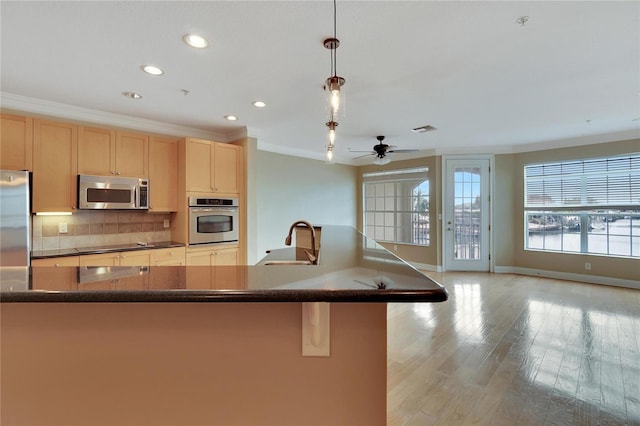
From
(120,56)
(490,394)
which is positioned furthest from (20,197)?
(490,394)

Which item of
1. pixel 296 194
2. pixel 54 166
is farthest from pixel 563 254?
pixel 54 166

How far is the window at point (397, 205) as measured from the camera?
6609 millimetres

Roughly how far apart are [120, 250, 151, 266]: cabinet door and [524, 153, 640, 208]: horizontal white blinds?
21.4 ft

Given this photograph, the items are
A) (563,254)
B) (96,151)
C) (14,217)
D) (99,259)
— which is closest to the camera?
(14,217)

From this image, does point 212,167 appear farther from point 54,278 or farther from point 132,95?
point 54,278

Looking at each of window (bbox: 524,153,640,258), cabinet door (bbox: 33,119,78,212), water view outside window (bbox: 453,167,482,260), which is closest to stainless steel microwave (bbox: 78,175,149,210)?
cabinet door (bbox: 33,119,78,212)

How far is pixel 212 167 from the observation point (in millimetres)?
4059

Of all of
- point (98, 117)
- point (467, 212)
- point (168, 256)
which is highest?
point (98, 117)

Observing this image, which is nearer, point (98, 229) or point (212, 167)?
point (98, 229)

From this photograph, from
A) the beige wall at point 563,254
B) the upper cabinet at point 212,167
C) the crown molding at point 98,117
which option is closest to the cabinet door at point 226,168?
the upper cabinet at point 212,167

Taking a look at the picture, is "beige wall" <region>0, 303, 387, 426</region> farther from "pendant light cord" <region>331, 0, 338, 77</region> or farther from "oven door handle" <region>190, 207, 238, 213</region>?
"oven door handle" <region>190, 207, 238, 213</region>

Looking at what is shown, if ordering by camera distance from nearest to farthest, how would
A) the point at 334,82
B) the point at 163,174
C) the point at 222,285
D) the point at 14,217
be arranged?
the point at 222,285 → the point at 334,82 → the point at 14,217 → the point at 163,174

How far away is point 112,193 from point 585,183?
287 inches

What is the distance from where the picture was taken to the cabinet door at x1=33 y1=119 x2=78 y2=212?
3.05 meters
